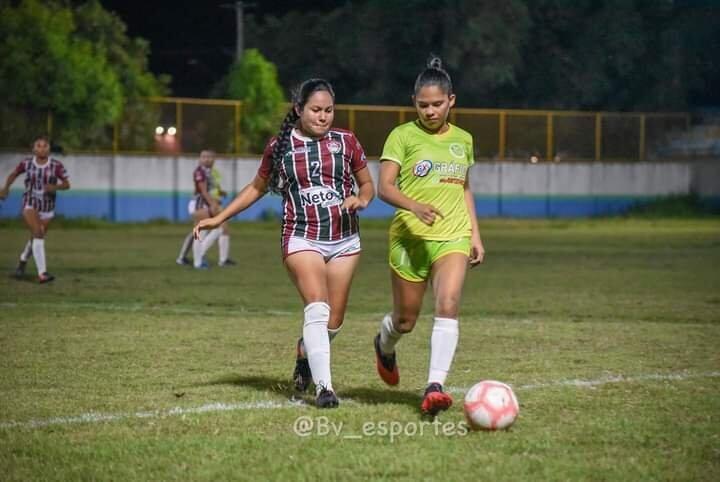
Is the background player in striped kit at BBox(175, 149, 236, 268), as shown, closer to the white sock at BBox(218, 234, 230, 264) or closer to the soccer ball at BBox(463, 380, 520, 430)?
the white sock at BBox(218, 234, 230, 264)

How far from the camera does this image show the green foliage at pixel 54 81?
40.4 m

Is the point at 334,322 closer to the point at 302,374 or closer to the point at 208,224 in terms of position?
the point at 302,374

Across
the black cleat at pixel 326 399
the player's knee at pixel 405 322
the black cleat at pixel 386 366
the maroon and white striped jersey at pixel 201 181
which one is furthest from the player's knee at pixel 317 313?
the maroon and white striped jersey at pixel 201 181

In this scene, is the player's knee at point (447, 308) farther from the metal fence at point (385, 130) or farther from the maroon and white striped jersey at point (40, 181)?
the metal fence at point (385, 130)

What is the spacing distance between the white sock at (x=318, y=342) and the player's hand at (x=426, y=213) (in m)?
0.90

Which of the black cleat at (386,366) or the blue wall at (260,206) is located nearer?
the black cleat at (386,366)

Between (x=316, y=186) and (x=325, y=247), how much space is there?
39 cm

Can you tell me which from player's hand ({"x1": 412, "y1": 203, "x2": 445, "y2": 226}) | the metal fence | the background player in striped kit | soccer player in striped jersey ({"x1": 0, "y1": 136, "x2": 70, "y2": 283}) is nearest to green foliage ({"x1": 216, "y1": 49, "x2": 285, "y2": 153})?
the metal fence

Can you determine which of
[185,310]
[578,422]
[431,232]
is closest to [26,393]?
[431,232]


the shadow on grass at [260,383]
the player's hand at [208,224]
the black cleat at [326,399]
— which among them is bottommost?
the shadow on grass at [260,383]

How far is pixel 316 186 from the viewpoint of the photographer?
26.8 ft

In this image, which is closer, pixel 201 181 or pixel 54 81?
pixel 201 181

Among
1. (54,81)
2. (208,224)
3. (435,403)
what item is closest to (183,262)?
(208,224)

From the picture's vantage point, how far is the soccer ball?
22.9 feet
